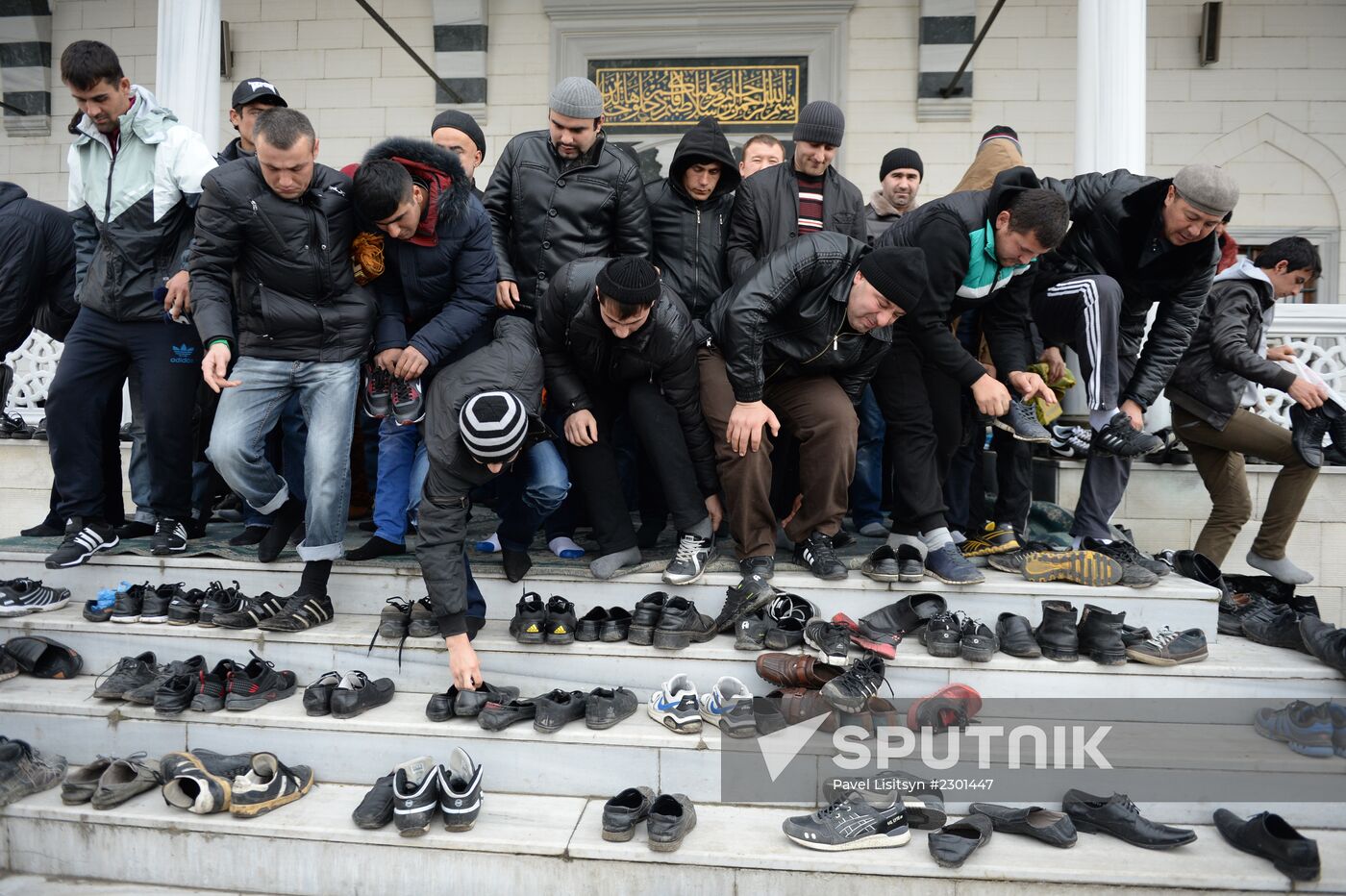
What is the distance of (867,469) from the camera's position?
4.79 metres

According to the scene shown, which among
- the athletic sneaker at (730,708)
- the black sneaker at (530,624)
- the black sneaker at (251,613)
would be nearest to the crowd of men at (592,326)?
the black sneaker at (251,613)

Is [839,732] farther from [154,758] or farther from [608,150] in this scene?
[608,150]

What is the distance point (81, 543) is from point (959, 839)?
3.96 metres

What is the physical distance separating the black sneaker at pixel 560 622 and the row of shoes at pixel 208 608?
1.02 m

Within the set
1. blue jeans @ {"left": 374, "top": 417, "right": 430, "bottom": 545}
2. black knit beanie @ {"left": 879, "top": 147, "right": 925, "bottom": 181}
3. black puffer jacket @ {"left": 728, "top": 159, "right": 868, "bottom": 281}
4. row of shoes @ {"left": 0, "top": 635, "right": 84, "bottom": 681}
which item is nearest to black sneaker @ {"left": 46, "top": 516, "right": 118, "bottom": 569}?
row of shoes @ {"left": 0, "top": 635, "right": 84, "bottom": 681}

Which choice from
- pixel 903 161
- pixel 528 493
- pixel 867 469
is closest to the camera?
pixel 528 493

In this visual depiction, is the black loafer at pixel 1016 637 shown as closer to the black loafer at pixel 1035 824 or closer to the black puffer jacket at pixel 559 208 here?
the black loafer at pixel 1035 824

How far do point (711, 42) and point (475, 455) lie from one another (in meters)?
7.02

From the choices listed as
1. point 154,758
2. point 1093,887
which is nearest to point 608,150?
point 154,758

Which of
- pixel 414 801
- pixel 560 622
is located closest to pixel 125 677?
pixel 414 801

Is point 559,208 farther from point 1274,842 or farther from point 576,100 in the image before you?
point 1274,842

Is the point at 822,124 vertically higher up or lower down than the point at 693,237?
higher up

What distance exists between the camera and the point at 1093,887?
2.61m

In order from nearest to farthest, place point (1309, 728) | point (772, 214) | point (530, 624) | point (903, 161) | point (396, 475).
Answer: point (1309, 728) < point (530, 624) < point (396, 475) < point (772, 214) < point (903, 161)
